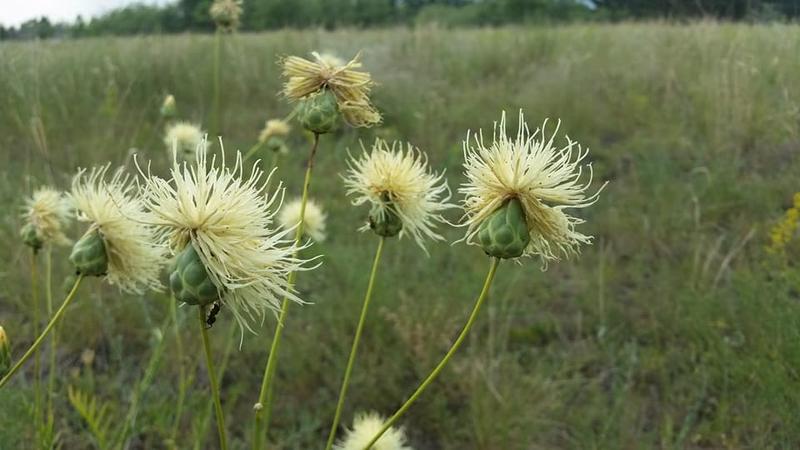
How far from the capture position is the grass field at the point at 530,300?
2.50 m

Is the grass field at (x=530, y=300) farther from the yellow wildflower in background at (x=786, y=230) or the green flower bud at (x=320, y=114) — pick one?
the green flower bud at (x=320, y=114)

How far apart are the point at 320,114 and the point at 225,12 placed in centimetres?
200

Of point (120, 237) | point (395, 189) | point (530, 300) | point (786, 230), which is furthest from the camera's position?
point (530, 300)

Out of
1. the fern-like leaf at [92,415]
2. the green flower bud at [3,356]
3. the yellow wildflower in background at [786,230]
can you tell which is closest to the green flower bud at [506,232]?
the green flower bud at [3,356]

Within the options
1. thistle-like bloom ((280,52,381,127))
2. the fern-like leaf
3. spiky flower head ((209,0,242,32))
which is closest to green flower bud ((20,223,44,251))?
the fern-like leaf

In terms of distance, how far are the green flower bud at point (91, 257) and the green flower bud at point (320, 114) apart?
1.30ft

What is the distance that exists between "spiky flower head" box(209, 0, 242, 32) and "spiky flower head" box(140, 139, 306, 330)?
7.27ft

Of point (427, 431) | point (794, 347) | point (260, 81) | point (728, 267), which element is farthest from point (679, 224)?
point (260, 81)

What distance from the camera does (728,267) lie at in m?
3.33

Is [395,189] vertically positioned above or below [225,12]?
below

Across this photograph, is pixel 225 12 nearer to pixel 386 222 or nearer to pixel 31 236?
pixel 31 236

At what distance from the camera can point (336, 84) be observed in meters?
1.27

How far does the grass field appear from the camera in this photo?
98.3 inches

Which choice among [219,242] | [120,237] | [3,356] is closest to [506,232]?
[219,242]
